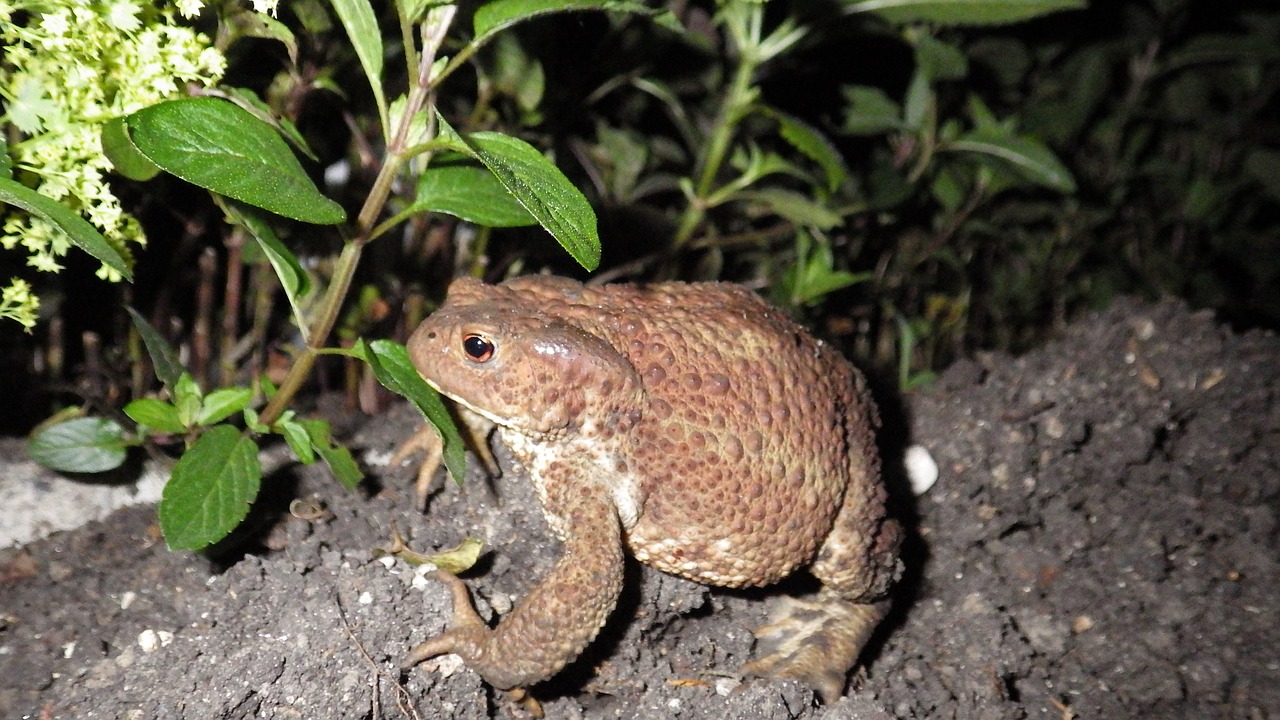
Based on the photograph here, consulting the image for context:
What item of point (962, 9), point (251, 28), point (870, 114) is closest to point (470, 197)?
point (251, 28)

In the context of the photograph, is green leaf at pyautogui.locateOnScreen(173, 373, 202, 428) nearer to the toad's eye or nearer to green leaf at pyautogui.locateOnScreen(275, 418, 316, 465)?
green leaf at pyautogui.locateOnScreen(275, 418, 316, 465)

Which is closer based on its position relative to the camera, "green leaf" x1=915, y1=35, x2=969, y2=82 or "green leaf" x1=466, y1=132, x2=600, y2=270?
"green leaf" x1=466, y1=132, x2=600, y2=270

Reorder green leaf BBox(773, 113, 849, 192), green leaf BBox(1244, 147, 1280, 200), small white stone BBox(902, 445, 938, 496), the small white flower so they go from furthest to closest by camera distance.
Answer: green leaf BBox(1244, 147, 1280, 200) → small white stone BBox(902, 445, 938, 496) → green leaf BBox(773, 113, 849, 192) → the small white flower

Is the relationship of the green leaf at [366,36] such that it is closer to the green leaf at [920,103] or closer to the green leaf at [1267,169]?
the green leaf at [920,103]

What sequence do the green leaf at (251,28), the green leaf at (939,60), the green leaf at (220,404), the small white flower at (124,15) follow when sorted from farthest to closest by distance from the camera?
1. the green leaf at (939,60)
2. the green leaf at (220,404)
3. the green leaf at (251,28)
4. the small white flower at (124,15)

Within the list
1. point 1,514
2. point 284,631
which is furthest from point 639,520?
point 1,514

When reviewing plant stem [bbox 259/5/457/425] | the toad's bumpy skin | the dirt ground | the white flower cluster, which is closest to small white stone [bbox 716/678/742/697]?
the dirt ground

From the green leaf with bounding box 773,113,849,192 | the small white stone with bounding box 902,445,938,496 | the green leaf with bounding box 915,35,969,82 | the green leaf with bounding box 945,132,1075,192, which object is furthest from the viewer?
the green leaf with bounding box 945,132,1075,192

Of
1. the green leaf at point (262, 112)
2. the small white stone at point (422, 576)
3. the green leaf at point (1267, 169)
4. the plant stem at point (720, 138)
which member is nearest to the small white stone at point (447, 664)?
the small white stone at point (422, 576)
